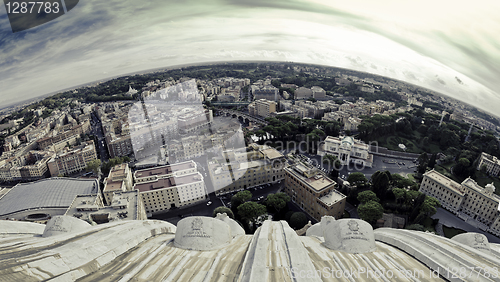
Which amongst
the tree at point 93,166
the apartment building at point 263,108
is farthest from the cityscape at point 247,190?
the apartment building at point 263,108

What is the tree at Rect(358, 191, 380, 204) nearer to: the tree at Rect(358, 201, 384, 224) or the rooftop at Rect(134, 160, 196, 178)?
the tree at Rect(358, 201, 384, 224)

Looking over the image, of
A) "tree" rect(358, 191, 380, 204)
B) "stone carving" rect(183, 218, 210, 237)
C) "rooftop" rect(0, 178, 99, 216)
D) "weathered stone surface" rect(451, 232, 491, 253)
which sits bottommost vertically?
"tree" rect(358, 191, 380, 204)

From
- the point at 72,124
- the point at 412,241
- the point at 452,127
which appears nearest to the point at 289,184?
the point at 412,241

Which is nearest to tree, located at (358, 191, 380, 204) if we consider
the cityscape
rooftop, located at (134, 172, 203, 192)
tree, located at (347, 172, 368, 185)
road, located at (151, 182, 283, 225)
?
the cityscape

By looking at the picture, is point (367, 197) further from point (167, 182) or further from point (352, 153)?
point (167, 182)

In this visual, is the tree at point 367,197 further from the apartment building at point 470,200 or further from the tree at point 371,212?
the apartment building at point 470,200

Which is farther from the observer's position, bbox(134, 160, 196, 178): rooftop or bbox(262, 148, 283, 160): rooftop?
bbox(262, 148, 283, 160): rooftop

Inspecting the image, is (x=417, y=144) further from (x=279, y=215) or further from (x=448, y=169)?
(x=279, y=215)

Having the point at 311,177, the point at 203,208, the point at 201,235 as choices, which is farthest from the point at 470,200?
the point at 201,235
